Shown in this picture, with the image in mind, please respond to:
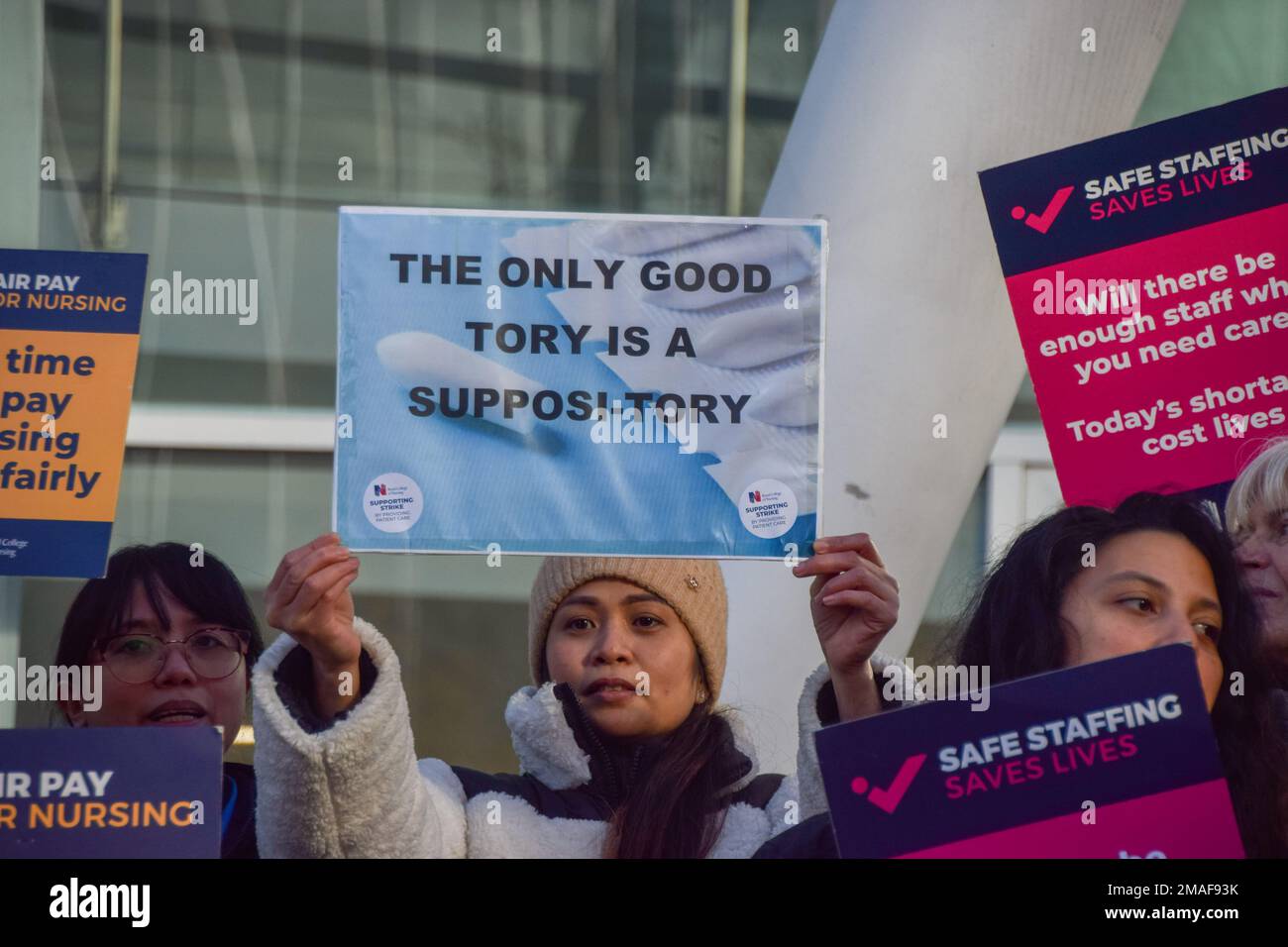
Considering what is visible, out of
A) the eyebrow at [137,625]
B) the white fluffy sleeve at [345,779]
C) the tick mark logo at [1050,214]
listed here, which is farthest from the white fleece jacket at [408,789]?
the tick mark logo at [1050,214]

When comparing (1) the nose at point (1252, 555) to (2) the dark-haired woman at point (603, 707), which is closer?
(2) the dark-haired woman at point (603, 707)

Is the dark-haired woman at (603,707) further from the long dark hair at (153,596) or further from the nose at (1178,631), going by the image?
the nose at (1178,631)

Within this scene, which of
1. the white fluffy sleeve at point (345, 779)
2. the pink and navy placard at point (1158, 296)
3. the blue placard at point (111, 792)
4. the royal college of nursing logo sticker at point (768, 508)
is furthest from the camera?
the pink and navy placard at point (1158, 296)

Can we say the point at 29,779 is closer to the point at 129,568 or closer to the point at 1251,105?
the point at 129,568

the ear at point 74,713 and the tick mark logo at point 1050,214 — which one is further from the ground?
the tick mark logo at point 1050,214

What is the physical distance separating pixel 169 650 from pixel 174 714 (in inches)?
5.0

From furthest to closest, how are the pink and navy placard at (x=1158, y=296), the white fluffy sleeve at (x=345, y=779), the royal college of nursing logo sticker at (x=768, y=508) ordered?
the pink and navy placard at (x=1158, y=296), the royal college of nursing logo sticker at (x=768, y=508), the white fluffy sleeve at (x=345, y=779)

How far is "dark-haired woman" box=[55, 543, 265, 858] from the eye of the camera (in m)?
3.49

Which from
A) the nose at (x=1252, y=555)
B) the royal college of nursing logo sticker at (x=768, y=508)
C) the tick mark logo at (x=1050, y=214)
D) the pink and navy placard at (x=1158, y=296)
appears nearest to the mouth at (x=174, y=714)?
the royal college of nursing logo sticker at (x=768, y=508)

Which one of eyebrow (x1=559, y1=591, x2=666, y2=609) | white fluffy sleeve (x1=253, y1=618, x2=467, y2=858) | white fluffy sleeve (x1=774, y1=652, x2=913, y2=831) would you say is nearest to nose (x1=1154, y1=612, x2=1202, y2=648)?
white fluffy sleeve (x1=774, y1=652, x2=913, y2=831)

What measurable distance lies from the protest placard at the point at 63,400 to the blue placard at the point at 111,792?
346 mm

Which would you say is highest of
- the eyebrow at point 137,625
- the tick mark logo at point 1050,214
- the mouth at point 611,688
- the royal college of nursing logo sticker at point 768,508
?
the tick mark logo at point 1050,214

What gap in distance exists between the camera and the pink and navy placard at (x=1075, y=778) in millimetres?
3500

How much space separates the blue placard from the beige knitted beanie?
67 centimetres
